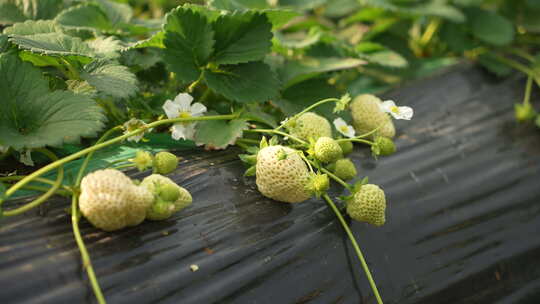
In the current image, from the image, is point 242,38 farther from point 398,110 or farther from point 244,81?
point 398,110

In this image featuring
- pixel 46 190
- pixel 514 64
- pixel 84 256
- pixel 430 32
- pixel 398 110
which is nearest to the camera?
pixel 84 256

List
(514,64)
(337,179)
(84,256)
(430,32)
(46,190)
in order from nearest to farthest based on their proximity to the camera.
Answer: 1. (84,256)
2. (46,190)
3. (337,179)
4. (514,64)
5. (430,32)

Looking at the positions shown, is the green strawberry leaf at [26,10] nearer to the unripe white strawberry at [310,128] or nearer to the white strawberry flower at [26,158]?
the white strawberry flower at [26,158]

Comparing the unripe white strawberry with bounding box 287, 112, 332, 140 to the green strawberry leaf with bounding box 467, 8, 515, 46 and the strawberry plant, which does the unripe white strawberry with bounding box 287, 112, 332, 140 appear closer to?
the strawberry plant

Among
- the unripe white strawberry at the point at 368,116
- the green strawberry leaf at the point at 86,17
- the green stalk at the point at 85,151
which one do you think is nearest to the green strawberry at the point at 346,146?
the unripe white strawberry at the point at 368,116

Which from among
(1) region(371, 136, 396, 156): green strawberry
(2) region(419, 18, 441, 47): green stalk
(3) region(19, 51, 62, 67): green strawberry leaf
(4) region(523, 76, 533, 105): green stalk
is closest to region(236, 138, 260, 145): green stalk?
(1) region(371, 136, 396, 156): green strawberry

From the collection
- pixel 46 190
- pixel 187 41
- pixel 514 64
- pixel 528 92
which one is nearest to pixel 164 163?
pixel 46 190

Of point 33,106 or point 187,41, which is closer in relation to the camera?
point 33,106
